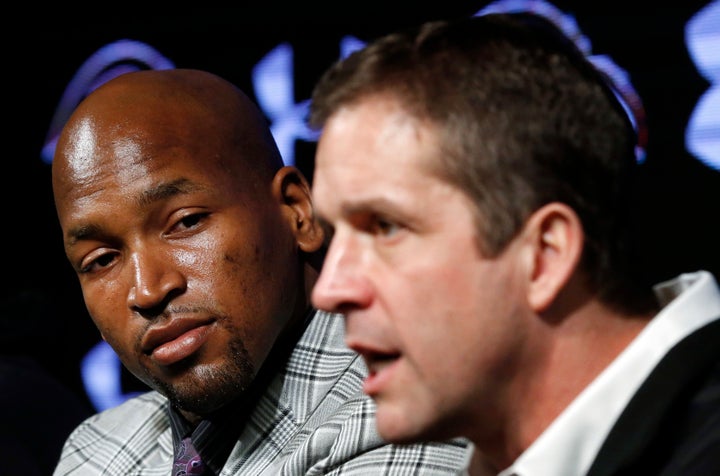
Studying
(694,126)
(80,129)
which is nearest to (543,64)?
(80,129)

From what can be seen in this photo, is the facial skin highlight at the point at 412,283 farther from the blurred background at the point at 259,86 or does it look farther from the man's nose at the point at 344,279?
the blurred background at the point at 259,86

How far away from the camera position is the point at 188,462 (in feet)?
6.48

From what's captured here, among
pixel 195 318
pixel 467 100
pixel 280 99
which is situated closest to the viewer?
pixel 467 100

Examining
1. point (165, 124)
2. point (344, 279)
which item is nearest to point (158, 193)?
point (165, 124)

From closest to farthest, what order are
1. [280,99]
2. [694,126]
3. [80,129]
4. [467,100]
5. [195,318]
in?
[467,100] → [195,318] → [80,129] → [694,126] → [280,99]

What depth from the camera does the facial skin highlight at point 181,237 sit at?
1793 millimetres

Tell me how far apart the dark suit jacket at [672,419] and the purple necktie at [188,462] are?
987 mm

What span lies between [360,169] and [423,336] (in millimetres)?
201

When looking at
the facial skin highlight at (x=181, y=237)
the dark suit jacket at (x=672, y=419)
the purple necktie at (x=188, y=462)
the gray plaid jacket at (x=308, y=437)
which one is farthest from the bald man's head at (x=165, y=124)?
the dark suit jacket at (x=672, y=419)

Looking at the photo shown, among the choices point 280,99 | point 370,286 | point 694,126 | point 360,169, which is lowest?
point 694,126

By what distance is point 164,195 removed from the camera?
1.82 metres

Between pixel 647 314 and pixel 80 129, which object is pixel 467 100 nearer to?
pixel 647 314

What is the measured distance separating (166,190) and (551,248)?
0.83 metres

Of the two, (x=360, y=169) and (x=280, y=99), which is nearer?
(x=360, y=169)
